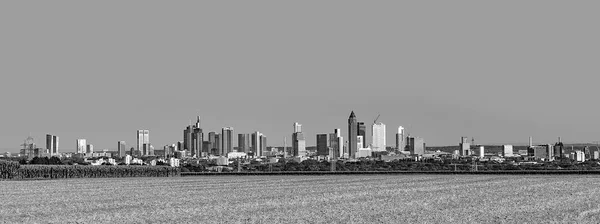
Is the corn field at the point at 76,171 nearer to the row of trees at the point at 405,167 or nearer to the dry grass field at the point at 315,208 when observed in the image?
the row of trees at the point at 405,167

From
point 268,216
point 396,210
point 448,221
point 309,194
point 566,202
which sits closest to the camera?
point 448,221

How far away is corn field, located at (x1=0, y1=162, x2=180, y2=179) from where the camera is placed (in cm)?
5515

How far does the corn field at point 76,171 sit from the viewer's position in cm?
5515

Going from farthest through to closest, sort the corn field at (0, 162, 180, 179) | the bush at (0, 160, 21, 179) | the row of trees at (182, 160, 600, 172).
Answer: the row of trees at (182, 160, 600, 172)
the corn field at (0, 162, 180, 179)
the bush at (0, 160, 21, 179)

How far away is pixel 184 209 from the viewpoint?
2066 centimetres

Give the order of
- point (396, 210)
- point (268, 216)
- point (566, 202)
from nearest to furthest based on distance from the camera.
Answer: point (268, 216), point (396, 210), point (566, 202)

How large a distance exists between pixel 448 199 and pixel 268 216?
24.2 feet

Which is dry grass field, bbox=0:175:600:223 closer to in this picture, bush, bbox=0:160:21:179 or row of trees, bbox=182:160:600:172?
bush, bbox=0:160:21:179

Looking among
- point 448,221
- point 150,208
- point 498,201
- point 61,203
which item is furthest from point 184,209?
point 498,201

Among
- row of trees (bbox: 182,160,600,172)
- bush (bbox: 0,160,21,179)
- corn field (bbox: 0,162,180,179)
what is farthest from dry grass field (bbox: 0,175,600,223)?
row of trees (bbox: 182,160,600,172)

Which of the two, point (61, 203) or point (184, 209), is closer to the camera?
point (184, 209)

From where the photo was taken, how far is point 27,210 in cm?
2091

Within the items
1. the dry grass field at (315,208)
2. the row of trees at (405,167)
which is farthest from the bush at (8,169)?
the dry grass field at (315,208)

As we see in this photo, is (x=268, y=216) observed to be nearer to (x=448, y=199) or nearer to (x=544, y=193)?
(x=448, y=199)
